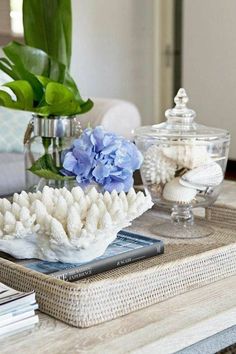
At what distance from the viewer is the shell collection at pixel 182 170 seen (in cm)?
124

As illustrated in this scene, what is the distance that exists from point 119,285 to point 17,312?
0.51 feet

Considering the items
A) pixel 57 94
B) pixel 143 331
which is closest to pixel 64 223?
pixel 143 331

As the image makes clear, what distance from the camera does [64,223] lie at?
96 cm

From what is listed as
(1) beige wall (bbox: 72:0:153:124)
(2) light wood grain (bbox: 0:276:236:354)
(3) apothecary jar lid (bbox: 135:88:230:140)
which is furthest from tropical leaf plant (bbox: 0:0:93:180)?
(1) beige wall (bbox: 72:0:153:124)

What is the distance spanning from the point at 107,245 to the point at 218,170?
0.37m

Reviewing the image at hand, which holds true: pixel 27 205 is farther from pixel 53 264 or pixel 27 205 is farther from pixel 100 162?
pixel 100 162

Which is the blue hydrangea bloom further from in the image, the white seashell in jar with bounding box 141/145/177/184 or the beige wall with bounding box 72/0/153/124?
the beige wall with bounding box 72/0/153/124

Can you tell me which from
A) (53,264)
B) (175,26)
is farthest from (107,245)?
(175,26)

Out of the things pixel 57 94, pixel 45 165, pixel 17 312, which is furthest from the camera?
pixel 45 165

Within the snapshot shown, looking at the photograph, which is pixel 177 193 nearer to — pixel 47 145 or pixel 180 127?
pixel 180 127

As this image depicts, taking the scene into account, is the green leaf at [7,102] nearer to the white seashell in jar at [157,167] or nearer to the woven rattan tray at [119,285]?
the white seashell in jar at [157,167]

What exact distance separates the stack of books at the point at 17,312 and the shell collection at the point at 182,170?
1.68ft

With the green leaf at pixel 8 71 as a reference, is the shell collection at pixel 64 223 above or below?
below

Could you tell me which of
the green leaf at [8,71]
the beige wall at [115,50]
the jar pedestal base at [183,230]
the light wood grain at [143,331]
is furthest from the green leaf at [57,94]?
the beige wall at [115,50]
